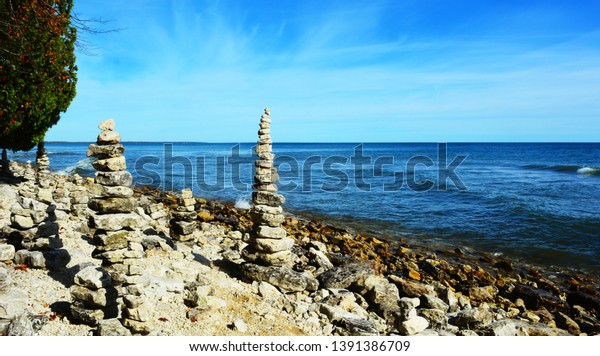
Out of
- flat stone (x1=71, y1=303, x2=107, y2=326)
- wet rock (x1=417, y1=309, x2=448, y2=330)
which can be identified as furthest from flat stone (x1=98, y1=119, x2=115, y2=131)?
wet rock (x1=417, y1=309, x2=448, y2=330)

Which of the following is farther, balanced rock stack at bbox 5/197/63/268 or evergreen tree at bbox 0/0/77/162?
evergreen tree at bbox 0/0/77/162

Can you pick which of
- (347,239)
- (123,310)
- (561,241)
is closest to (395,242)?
(347,239)

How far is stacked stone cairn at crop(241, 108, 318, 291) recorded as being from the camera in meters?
12.2

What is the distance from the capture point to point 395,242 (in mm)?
22250

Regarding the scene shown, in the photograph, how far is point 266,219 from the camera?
12.5m

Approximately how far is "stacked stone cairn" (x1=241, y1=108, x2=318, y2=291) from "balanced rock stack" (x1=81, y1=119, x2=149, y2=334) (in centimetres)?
398

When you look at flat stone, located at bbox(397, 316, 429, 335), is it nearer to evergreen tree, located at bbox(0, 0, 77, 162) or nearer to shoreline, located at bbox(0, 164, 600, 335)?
shoreline, located at bbox(0, 164, 600, 335)

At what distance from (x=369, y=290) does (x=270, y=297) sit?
3266 mm

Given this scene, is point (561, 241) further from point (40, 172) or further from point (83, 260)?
point (40, 172)

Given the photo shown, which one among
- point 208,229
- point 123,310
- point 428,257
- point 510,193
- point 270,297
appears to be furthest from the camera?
point 510,193

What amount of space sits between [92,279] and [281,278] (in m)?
5.18

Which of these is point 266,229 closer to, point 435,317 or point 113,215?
point 113,215

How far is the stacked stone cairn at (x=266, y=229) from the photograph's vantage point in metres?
12.2

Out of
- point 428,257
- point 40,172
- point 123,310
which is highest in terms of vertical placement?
point 40,172
